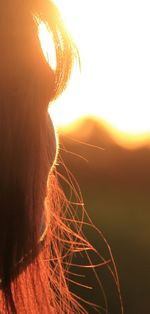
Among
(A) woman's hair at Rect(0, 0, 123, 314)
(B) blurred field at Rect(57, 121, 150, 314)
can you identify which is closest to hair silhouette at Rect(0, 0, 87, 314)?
(A) woman's hair at Rect(0, 0, 123, 314)

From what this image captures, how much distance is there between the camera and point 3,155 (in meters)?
1.13

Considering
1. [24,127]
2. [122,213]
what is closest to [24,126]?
[24,127]

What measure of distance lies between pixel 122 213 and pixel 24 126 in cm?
1852

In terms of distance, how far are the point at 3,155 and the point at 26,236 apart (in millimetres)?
159

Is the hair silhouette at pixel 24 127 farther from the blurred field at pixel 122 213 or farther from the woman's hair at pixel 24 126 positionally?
the blurred field at pixel 122 213

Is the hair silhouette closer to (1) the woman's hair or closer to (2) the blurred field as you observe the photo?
(1) the woman's hair

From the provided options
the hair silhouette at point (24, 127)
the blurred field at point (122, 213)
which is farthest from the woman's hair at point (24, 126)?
the blurred field at point (122, 213)

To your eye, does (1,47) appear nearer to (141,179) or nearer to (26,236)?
(26,236)

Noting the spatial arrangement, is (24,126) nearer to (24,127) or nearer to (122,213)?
(24,127)

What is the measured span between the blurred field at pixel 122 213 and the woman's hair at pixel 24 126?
637 cm

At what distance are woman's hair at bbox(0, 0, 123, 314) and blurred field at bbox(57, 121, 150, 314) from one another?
637 cm

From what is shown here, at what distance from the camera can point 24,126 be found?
1.14 meters

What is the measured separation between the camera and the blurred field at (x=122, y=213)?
1046 centimetres


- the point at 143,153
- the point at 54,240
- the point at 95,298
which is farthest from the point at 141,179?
the point at 54,240
